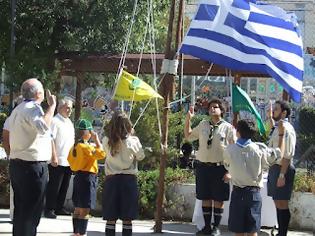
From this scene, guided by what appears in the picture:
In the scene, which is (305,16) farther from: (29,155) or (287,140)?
(29,155)

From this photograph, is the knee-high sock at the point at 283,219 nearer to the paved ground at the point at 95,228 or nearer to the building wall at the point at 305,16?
the paved ground at the point at 95,228

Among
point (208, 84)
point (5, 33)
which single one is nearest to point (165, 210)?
point (5, 33)

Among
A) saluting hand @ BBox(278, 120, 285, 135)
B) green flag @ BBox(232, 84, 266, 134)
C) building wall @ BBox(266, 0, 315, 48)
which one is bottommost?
→ saluting hand @ BBox(278, 120, 285, 135)

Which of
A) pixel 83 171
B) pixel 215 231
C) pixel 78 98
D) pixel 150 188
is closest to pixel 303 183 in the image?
pixel 215 231

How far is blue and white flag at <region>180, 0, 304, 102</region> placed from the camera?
27.1 ft

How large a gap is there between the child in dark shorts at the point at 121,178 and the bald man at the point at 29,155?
78 centimetres

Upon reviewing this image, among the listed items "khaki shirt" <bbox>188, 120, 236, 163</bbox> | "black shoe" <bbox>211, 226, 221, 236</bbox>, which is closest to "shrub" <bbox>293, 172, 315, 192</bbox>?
"black shoe" <bbox>211, 226, 221, 236</bbox>

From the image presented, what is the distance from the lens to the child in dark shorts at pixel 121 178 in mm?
7172

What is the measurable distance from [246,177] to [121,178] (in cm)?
141

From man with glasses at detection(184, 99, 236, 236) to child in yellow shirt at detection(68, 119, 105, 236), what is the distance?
1402 mm

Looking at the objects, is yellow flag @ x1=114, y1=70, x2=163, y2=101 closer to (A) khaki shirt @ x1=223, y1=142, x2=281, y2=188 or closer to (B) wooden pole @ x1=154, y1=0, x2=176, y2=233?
(B) wooden pole @ x1=154, y1=0, x2=176, y2=233

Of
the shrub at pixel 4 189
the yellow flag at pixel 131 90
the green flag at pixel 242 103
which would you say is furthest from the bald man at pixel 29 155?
the shrub at pixel 4 189

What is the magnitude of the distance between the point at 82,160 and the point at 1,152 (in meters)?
5.48

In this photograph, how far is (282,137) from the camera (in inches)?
299
